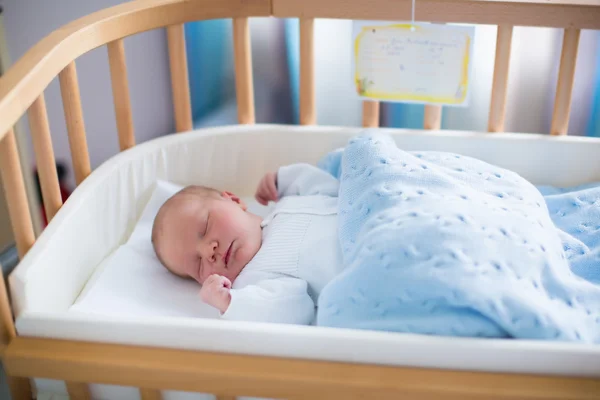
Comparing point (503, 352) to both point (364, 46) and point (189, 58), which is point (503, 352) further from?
point (189, 58)

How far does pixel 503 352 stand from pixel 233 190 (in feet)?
2.44

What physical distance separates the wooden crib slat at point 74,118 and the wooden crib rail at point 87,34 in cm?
3

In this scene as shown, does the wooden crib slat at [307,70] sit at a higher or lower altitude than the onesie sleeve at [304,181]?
higher

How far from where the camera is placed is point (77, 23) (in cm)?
101

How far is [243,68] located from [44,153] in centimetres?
46

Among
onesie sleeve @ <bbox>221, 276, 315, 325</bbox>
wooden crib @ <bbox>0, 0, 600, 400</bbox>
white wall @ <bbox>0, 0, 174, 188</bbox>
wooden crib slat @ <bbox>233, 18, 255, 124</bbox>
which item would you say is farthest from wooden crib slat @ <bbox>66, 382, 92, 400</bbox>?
white wall @ <bbox>0, 0, 174, 188</bbox>

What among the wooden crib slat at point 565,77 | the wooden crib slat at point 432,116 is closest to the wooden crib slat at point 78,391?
the wooden crib slat at point 432,116

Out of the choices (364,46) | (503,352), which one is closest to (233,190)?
(364,46)

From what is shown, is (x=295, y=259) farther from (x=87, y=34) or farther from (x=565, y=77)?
(x=565, y=77)

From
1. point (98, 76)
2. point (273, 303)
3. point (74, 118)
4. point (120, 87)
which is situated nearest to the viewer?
point (273, 303)

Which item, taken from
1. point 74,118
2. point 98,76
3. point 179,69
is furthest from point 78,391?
point 98,76

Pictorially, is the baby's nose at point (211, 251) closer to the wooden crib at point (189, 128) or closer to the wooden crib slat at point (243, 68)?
the wooden crib at point (189, 128)

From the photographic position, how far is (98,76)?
1.71 metres

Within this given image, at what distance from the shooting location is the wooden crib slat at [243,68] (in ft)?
3.99
